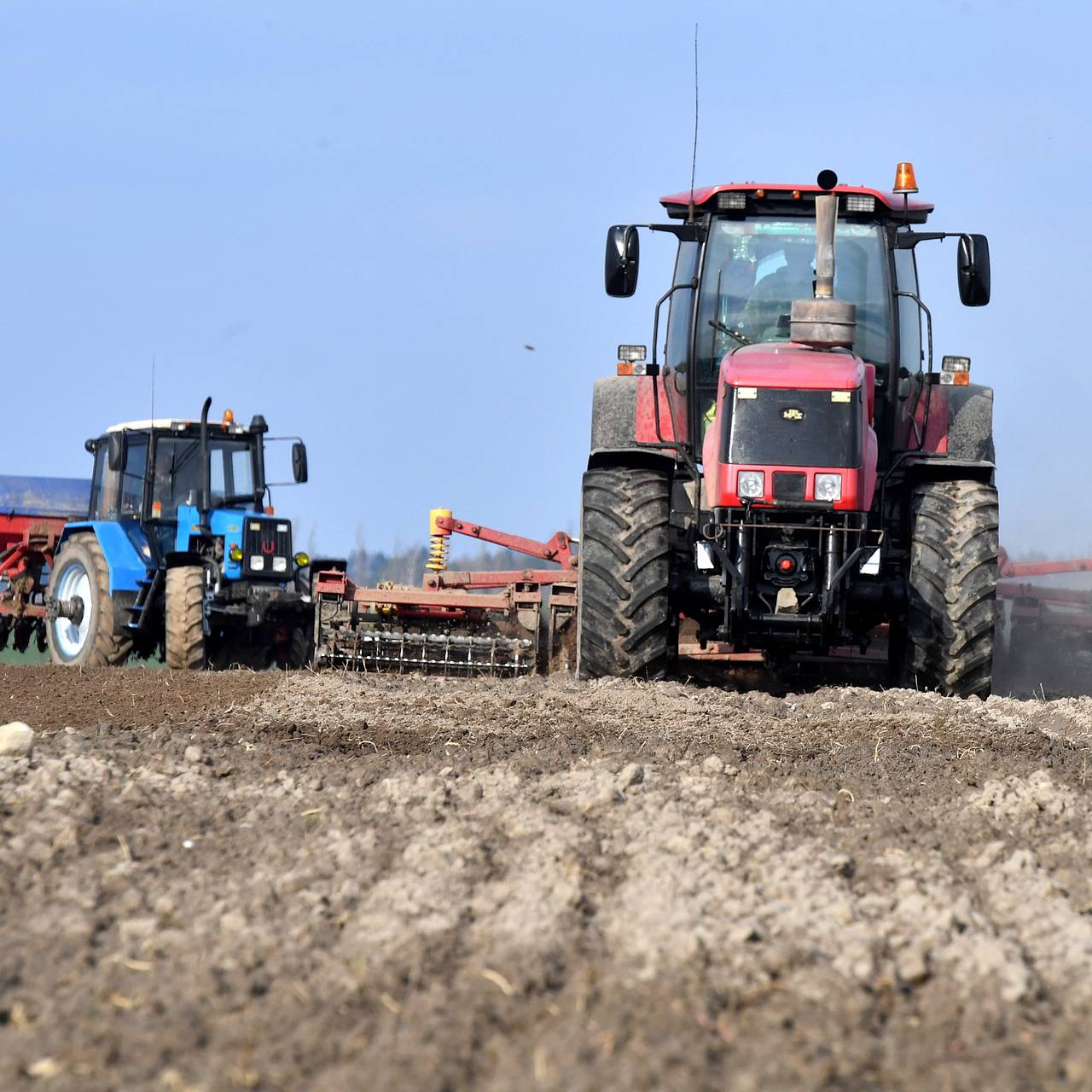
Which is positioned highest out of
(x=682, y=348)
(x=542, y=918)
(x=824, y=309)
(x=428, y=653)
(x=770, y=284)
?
(x=770, y=284)

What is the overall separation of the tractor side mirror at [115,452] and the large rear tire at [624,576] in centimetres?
627

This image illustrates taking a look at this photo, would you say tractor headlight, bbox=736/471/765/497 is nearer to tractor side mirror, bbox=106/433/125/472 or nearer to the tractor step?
the tractor step

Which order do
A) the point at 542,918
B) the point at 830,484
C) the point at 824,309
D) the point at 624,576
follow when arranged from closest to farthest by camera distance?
the point at 542,918, the point at 830,484, the point at 824,309, the point at 624,576

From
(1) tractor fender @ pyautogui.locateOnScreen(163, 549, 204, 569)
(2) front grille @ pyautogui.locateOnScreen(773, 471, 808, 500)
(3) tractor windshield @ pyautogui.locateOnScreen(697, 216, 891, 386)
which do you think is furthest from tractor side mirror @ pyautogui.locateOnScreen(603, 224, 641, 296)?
(1) tractor fender @ pyautogui.locateOnScreen(163, 549, 204, 569)

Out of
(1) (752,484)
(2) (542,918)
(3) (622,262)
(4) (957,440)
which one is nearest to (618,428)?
(3) (622,262)

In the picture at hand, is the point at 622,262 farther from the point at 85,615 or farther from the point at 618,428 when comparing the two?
the point at 85,615

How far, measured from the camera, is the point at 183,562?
13711 millimetres

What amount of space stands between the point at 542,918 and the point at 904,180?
6.34 meters

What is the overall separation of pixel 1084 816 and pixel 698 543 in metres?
3.70

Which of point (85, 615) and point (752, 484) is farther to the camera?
point (85, 615)

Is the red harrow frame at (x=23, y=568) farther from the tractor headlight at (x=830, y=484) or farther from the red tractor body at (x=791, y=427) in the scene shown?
the tractor headlight at (x=830, y=484)

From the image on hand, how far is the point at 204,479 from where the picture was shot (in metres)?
14.4

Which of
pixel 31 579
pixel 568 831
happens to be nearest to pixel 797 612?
pixel 568 831

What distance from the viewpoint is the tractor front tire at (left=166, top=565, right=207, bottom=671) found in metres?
13.0
